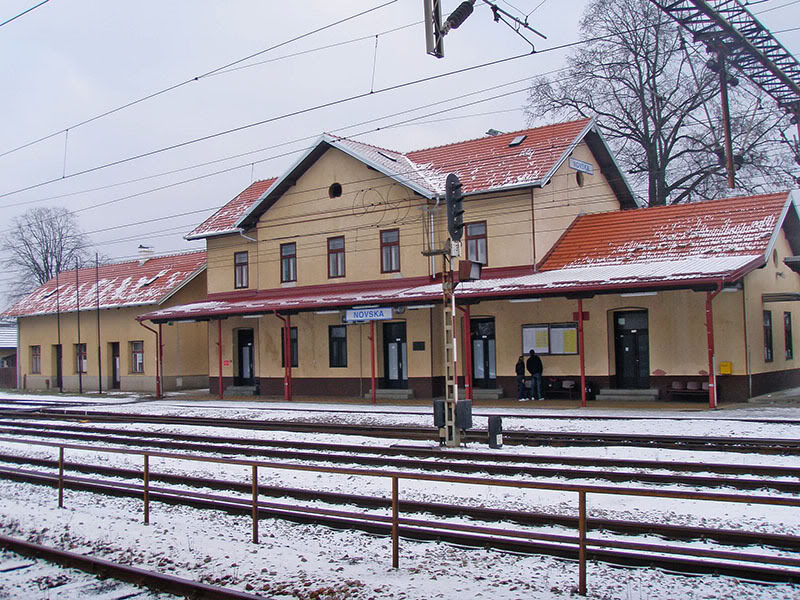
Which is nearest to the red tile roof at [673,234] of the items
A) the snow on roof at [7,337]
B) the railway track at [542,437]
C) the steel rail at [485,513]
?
the railway track at [542,437]

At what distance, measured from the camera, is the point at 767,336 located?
22391 mm

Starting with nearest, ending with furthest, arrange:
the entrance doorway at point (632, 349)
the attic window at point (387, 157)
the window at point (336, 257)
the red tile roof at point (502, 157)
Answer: the entrance doorway at point (632, 349)
the red tile roof at point (502, 157)
the attic window at point (387, 157)
the window at point (336, 257)

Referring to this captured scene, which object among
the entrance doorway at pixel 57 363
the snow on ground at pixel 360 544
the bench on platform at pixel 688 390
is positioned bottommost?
the snow on ground at pixel 360 544

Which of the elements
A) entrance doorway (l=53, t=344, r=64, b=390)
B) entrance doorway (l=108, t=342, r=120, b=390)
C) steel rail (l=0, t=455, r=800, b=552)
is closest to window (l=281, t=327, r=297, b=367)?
entrance doorway (l=108, t=342, r=120, b=390)

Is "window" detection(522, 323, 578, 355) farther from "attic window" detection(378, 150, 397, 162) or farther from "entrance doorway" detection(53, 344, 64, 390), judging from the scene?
"entrance doorway" detection(53, 344, 64, 390)

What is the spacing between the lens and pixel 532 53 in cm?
1326

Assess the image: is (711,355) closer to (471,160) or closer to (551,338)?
(551,338)

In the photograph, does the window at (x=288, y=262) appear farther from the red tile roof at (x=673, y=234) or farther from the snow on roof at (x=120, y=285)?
the red tile roof at (x=673, y=234)

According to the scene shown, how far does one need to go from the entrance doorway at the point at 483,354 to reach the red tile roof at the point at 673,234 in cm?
265

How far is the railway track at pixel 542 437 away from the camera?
12.6 meters

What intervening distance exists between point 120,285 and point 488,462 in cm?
3174

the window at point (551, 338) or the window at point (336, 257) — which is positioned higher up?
the window at point (336, 257)

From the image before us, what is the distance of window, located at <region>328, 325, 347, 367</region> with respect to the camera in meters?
27.8

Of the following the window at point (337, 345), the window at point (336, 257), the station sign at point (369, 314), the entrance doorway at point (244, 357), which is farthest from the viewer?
the entrance doorway at point (244, 357)
